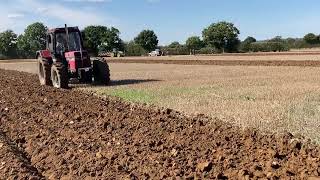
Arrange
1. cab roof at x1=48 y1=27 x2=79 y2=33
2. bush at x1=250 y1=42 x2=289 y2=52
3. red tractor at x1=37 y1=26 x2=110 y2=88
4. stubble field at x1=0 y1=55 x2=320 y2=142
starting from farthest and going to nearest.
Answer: bush at x1=250 y1=42 x2=289 y2=52 < cab roof at x1=48 y1=27 x2=79 y2=33 < red tractor at x1=37 y1=26 x2=110 y2=88 < stubble field at x1=0 y1=55 x2=320 y2=142

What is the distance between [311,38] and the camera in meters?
99.9

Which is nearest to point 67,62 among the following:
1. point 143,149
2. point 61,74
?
point 61,74

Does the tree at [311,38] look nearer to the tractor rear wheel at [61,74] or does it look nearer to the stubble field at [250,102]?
the stubble field at [250,102]

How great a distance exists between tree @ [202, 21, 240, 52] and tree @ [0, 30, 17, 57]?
38.5 meters

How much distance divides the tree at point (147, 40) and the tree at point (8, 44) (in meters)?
24.7

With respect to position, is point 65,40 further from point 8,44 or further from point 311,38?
point 8,44

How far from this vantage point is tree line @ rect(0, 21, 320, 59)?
93812 mm

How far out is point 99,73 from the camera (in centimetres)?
1972

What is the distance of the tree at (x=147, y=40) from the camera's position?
11494 cm

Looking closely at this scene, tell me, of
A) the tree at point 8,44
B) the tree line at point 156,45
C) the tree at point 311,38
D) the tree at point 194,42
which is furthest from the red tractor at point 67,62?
the tree at point 8,44

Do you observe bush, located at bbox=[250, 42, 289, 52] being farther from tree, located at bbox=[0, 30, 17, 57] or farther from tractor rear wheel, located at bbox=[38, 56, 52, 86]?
tractor rear wheel, located at bbox=[38, 56, 52, 86]

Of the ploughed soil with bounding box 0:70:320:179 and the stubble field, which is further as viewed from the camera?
the stubble field

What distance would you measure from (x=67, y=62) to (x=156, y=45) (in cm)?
9951

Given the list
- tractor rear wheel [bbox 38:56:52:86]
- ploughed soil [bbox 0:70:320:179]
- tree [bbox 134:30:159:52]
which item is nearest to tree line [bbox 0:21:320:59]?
tree [bbox 134:30:159:52]
